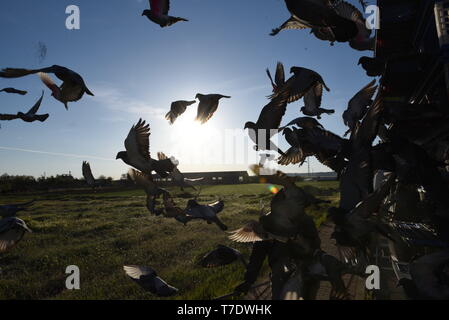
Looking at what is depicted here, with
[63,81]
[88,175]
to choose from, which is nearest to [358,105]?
[63,81]

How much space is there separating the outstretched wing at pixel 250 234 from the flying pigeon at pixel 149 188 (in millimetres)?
388

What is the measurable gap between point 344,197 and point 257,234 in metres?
0.36

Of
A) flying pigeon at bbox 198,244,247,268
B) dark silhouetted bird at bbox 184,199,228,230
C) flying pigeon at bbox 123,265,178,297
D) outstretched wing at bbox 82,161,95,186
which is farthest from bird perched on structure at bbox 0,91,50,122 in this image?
flying pigeon at bbox 198,244,247,268

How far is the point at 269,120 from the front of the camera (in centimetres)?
122

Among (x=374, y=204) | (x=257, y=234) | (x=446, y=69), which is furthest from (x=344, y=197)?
(x=446, y=69)

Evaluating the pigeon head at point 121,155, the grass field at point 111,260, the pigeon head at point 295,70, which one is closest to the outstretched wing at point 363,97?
the pigeon head at point 295,70

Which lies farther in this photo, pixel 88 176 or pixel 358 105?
pixel 88 176

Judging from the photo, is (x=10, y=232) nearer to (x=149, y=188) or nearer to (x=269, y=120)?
(x=149, y=188)

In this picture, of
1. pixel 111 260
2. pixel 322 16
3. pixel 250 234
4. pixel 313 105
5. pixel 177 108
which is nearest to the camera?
pixel 322 16

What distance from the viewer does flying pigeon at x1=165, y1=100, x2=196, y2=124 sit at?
1.56 meters

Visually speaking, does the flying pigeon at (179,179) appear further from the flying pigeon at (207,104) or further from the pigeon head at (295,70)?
the pigeon head at (295,70)

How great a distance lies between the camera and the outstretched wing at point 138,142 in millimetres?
1323

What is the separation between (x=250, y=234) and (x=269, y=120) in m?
0.50
